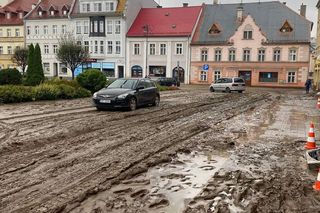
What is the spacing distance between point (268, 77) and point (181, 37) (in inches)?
553

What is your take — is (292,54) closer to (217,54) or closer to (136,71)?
(217,54)

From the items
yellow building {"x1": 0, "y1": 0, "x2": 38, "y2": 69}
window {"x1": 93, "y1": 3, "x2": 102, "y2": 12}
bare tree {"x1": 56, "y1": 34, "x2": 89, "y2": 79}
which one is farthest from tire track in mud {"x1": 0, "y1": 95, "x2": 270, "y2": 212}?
yellow building {"x1": 0, "y1": 0, "x2": 38, "y2": 69}

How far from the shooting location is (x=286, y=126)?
12.4 m

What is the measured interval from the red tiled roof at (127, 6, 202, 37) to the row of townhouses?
153 millimetres

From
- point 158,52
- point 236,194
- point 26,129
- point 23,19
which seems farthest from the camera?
point 23,19

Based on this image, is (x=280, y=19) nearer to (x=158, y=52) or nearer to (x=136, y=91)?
(x=158, y=52)

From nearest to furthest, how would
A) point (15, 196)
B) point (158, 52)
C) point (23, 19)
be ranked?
point (15, 196) → point (158, 52) → point (23, 19)

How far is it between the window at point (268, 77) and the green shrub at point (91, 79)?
31.1 metres

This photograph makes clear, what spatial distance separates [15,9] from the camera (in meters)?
65.6

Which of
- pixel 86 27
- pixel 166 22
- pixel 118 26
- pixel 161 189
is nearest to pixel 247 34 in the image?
pixel 166 22

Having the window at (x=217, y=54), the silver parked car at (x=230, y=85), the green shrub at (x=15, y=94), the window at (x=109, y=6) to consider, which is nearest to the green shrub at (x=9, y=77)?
the green shrub at (x=15, y=94)

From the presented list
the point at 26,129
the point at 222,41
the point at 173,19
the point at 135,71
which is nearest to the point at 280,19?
the point at 222,41

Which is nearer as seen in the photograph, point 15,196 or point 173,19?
point 15,196

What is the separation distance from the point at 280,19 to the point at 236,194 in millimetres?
50061
